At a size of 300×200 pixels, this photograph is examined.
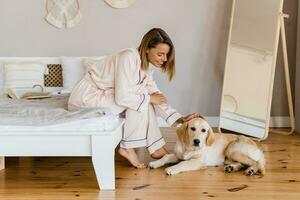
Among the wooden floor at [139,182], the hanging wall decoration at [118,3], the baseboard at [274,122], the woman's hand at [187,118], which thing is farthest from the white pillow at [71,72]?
the woman's hand at [187,118]

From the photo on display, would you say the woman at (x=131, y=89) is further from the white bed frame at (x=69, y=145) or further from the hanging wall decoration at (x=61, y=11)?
the hanging wall decoration at (x=61, y=11)

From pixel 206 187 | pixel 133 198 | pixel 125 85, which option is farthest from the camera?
pixel 125 85

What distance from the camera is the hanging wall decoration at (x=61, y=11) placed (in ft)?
13.3

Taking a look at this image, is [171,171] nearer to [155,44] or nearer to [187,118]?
[187,118]

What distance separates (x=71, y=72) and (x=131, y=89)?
145 centimetres

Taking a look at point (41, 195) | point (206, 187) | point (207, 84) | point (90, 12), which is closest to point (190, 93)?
point (207, 84)

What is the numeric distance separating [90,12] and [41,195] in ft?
7.73

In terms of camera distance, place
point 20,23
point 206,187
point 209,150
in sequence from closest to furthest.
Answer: point 206,187
point 209,150
point 20,23

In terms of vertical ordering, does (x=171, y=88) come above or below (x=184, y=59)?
below

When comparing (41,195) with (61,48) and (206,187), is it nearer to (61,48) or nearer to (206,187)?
(206,187)

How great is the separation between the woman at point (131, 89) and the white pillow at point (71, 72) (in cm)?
125

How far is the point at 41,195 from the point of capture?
2100 mm

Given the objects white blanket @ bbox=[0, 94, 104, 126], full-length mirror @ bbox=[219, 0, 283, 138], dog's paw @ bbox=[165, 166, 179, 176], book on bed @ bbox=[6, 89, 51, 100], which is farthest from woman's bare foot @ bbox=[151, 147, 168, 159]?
full-length mirror @ bbox=[219, 0, 283, 138]

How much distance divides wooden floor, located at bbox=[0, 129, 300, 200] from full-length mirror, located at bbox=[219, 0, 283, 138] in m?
0.89
